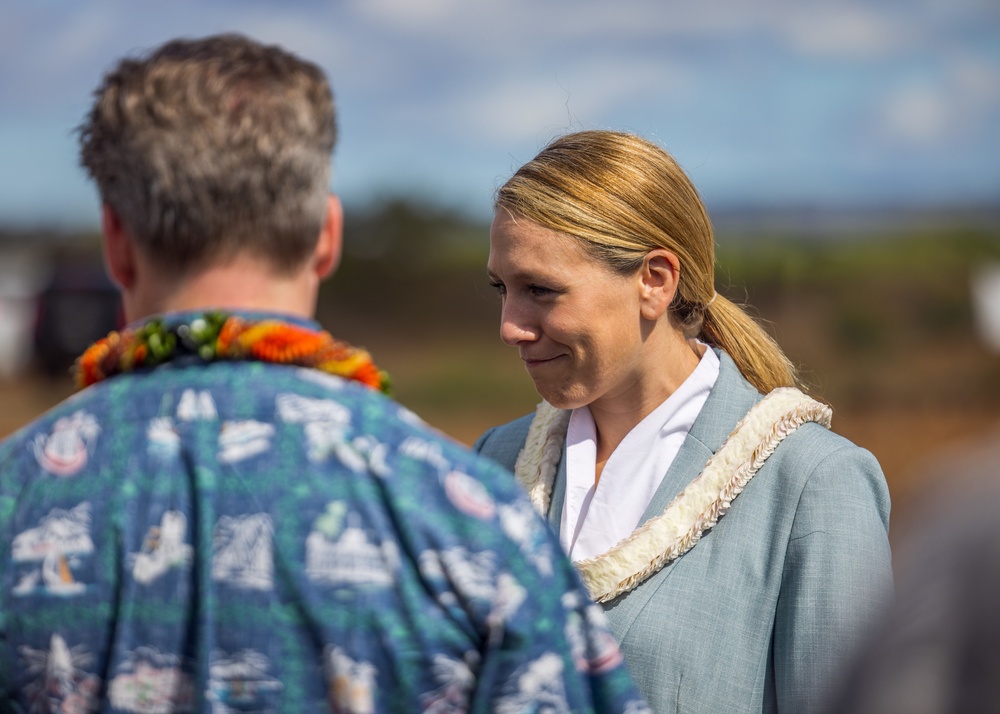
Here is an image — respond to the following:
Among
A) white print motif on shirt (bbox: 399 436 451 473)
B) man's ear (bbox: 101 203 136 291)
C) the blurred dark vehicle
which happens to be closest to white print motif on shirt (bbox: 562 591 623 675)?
white print motif on shirt (bbox: 399 436 451 473)

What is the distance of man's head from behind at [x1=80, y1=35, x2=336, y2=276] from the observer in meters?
1.33

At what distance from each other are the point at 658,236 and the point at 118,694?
1.64 meters

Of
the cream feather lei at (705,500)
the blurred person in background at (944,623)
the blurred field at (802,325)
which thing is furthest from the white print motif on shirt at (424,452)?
the blurred field at (802,325)

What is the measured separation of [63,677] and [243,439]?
350 millimetres

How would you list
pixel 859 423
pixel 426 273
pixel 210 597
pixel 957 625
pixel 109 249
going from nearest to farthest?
pixel 957 625 → pixel 210 597 → pixel 109 249 → pixel 859 423 → pixel 426 273

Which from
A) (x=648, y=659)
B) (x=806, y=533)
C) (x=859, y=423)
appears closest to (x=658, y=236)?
(x=806, y=533)

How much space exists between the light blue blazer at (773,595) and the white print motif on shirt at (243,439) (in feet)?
3.72

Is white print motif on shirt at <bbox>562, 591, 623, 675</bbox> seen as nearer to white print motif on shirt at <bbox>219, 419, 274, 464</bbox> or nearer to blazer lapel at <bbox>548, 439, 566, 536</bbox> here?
white print motif on shirt at <bbox>219, 419, 274, 464</bbox>

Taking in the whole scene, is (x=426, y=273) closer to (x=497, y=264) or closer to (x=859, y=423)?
(x=859, y=423)

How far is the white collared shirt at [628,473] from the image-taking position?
243 centimetres

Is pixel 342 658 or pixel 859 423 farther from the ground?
pixel 342 658

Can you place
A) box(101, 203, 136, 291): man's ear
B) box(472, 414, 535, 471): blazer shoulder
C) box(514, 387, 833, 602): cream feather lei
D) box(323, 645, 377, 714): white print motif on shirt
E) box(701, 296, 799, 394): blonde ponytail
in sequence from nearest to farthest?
box(323, 645, 377, 714): white print motif on shirt
box(101, 203, 136, 291): man's ear
box(514, 387, 833, 602): cream feather lei
box(701, 296, 799, 394): blonde ponytail
box(472, 414, 535, 471): blazer shoulder

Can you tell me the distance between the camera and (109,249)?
142 centimetres

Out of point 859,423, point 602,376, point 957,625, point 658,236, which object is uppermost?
point 658,236
